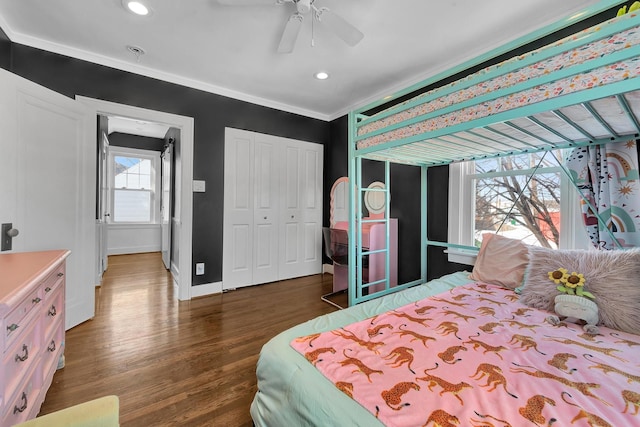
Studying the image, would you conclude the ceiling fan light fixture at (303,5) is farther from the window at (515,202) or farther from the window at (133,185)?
the window at (133,185)

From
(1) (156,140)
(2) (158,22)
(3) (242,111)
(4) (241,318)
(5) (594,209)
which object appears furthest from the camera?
(1) (156,140)

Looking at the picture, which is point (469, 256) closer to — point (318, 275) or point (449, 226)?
point (449, 226)

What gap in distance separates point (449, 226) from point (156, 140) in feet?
20.9

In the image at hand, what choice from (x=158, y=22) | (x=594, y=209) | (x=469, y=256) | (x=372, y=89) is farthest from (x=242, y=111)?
(x=594, y=209)

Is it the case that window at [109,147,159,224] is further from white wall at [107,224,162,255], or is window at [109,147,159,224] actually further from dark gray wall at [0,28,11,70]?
dark gray wall at [0,28,11,70]

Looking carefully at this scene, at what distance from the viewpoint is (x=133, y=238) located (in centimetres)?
579

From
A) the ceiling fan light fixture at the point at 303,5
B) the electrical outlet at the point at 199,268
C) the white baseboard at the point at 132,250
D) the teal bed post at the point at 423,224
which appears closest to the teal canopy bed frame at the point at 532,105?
the teal bed post at the point at 423,224

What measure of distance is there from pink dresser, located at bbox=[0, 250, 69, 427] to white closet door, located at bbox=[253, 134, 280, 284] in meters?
2.10

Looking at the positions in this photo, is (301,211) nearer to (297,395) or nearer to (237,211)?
(237,211)

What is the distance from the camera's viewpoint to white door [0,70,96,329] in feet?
5.72

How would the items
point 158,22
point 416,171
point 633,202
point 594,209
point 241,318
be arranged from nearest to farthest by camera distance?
point 633,202 < point 594,209 < point 158,22 < point 241,318 < point 416,171

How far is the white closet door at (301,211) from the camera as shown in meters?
3.86

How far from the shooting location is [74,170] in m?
2.30

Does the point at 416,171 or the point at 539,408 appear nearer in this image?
the point at 539,408
